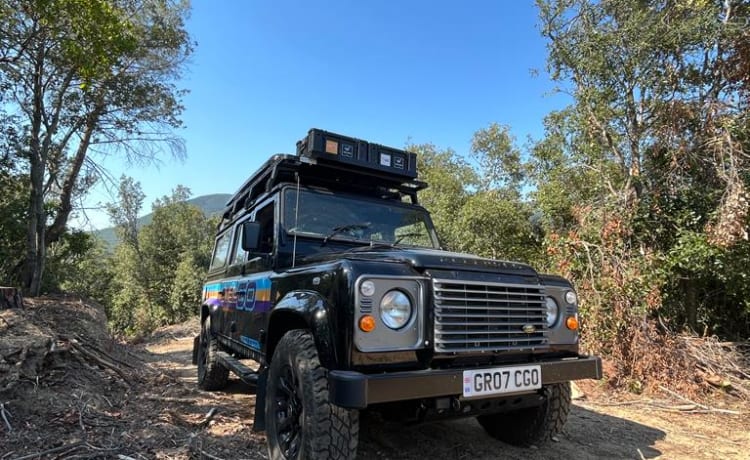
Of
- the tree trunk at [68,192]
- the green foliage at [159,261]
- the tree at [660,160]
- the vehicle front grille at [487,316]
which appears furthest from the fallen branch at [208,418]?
the green foliage at [159,261]

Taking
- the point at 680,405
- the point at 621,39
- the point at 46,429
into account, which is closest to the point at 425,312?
the point at 46,429

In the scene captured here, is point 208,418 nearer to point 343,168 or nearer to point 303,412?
point 303,412

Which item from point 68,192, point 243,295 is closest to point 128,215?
point 68,192

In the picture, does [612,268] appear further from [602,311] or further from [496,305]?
[496,305]

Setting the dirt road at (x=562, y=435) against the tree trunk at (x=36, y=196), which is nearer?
the dirt road at (x=562, y=435)

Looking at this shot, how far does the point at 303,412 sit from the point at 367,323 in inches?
26.2

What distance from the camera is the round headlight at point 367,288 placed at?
2.57 meters

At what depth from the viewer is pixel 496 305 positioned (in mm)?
2957

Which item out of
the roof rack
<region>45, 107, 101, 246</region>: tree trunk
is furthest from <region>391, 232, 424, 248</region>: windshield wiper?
<region>45, 107, 101, 246</region>: tree trunk

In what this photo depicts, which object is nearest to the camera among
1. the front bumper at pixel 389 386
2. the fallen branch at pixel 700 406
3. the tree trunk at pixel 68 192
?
the front bumper at pixel 389 386

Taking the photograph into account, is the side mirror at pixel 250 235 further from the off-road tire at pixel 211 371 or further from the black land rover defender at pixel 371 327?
the off-road tire at pixel 211 371

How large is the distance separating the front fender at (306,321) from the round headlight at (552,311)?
64.0 inches

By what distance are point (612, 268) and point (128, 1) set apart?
1174cm

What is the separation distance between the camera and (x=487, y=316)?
9.48ft
